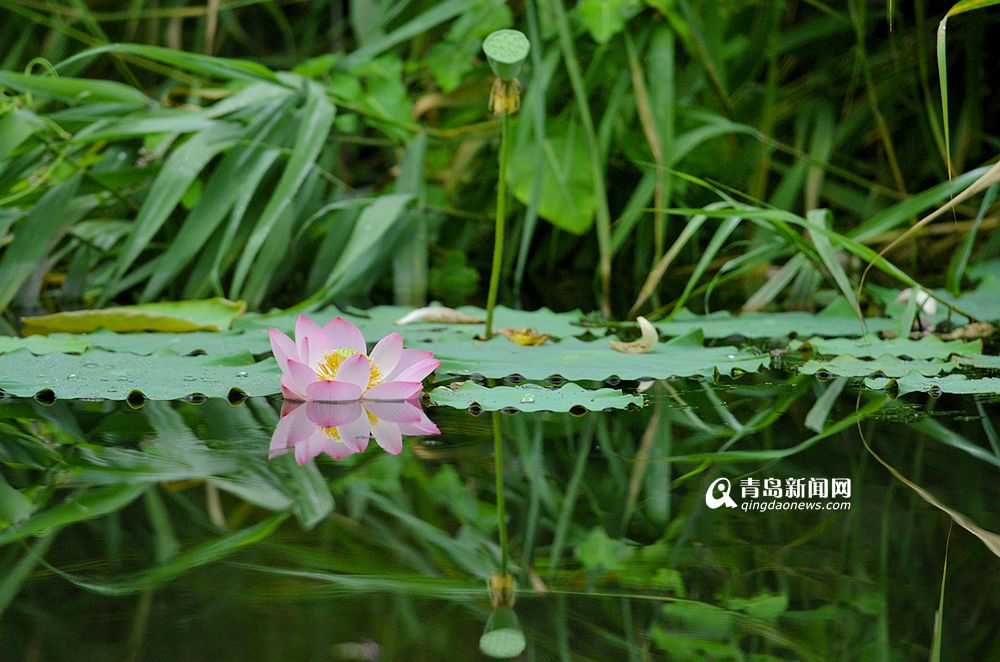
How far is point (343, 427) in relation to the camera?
1.00 m

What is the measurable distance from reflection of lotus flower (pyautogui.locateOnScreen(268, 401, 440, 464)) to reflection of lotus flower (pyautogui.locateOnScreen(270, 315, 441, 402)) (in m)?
0.01

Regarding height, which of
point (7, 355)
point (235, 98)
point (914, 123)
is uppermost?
point (914, 123)

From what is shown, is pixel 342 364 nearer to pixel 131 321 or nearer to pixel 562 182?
pixel 131 321

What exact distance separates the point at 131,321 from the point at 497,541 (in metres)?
0.96

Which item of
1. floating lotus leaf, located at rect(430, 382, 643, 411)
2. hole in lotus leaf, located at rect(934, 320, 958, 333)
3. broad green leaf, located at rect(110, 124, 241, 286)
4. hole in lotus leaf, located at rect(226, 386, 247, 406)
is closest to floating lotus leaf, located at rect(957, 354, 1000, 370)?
hole in lotus leaf, located at rect(934, 320, 958, 333)

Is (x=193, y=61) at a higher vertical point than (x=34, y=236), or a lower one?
higher

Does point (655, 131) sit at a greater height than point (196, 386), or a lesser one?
greater

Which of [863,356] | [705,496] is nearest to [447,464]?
[705,496]

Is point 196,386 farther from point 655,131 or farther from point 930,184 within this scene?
point 930,184

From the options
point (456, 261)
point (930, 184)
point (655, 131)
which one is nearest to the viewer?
point (655, 131)

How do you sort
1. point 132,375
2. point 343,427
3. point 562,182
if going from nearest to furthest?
point 343,427
point 132,375
point 562,182

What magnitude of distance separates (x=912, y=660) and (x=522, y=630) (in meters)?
0.18

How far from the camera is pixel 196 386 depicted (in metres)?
1.08

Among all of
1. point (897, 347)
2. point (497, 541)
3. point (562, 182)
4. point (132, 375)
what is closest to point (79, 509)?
point (497, 541)
